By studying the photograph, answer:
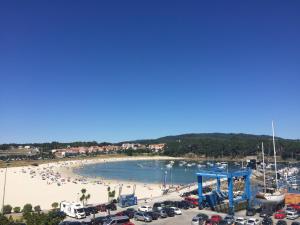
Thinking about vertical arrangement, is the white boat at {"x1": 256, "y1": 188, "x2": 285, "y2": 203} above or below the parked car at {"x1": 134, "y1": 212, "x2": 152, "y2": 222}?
above

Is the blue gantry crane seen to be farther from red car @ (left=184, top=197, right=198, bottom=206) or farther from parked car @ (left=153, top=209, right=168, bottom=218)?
parked car @ (left=153, top=209, right=168, bottom=218)

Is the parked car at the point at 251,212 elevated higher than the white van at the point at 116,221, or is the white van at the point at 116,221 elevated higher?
the white van at the point at 116,221

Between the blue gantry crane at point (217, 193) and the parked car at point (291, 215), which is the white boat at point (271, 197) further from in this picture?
the parked car at point (291, 215)

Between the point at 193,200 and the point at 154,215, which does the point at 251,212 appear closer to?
the point at 193,200

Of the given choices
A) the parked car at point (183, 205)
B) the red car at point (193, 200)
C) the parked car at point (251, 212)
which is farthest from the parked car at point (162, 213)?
the parked car at point (251, 212)

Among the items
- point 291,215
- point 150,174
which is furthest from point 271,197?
point 150,174

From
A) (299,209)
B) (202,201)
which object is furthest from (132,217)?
(299,209)

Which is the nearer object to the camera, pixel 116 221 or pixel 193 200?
pixel 116 221

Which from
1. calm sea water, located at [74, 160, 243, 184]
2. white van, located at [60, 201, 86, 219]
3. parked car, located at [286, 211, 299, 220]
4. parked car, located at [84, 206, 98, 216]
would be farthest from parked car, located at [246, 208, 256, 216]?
calm sea water, located at [74, 160, 243, 184]

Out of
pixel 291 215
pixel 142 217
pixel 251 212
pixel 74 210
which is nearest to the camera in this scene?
pixel 142 217

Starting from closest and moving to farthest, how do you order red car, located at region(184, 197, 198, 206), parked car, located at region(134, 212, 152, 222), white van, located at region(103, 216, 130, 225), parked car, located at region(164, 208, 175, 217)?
white van, located at region(103, 216, 130, 225) < parked car, located at region(134, 212, 152, 222) < parked car, located at region(164, 208, 175, 217) < red car, located at region(184, 197, 198, 206)

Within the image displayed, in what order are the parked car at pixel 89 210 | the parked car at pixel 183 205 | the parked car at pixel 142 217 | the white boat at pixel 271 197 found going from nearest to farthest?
the parked car at pixel 142 217
the parked car at pixel 89 210
the parked car at pixel 183 205
the white boat at pixel 271 197

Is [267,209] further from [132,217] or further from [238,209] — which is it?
[132,217]

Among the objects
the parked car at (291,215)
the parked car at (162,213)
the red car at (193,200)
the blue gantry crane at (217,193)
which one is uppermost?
the blue gantry crane at (217,193)
